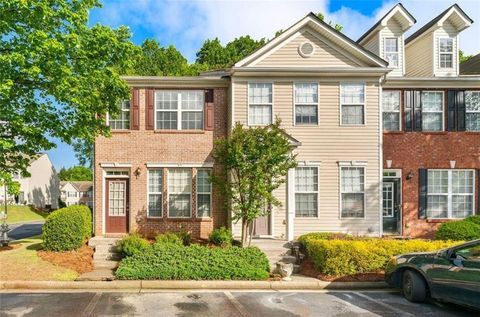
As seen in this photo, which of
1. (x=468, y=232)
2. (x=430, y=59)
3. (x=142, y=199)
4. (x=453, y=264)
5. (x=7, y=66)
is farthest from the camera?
(x=430, y=59)

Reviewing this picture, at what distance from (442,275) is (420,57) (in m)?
13.1

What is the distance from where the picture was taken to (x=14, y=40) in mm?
11109

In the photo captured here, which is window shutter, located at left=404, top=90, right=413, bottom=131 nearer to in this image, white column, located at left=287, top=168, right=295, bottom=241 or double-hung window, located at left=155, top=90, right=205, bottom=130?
white column, located at left=287, top=168, right=295, bottom=241

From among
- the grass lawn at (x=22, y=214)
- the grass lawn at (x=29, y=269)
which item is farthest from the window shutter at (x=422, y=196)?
the grass lawn at (x=22, y=214)

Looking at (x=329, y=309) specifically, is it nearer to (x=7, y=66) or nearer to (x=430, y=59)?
(x=7, y=66)

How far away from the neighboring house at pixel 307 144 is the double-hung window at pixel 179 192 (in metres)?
0.04

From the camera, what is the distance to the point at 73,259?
1152 cm

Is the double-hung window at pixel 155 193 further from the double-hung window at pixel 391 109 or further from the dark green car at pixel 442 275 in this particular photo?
the double-hung window at pixel 391 109

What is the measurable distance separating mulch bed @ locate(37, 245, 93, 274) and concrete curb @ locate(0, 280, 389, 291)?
3.94 feet

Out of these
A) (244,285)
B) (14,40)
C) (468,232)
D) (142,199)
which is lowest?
(244,285)

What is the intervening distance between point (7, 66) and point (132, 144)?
528 cm

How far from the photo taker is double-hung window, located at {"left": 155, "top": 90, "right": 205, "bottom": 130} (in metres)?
15.0

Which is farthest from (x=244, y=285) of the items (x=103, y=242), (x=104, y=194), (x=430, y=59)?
(x=430, y=59)

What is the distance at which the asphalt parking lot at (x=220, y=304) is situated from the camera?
7.49 metres
